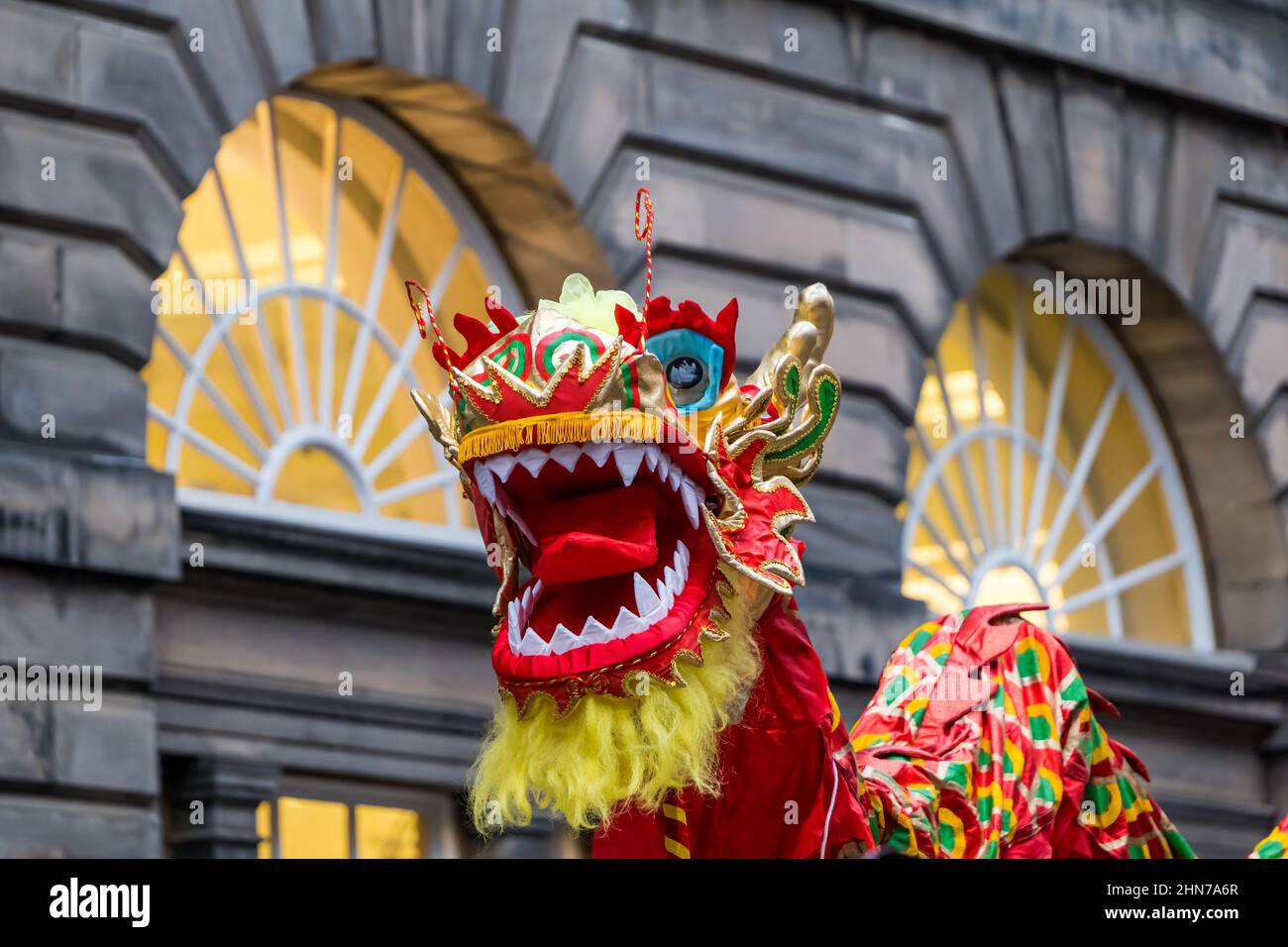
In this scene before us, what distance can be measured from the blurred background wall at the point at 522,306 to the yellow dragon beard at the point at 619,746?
19.1 ft

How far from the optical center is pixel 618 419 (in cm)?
636

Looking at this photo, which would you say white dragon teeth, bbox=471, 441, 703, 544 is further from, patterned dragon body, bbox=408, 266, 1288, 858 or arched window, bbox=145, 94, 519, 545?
arched window, bbox=145, 94, 519, 545

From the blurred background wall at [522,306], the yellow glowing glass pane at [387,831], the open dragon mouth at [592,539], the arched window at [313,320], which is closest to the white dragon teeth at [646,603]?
the open dragon mouth at [592,539]

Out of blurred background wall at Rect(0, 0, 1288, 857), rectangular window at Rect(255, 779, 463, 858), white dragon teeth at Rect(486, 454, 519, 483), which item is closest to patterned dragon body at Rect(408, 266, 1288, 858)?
white dragon teeth at Rect(486, 454, 519, 483)

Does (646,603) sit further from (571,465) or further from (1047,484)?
(1047,484)

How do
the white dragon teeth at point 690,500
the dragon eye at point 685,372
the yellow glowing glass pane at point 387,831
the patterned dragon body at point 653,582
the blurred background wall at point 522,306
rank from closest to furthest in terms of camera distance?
the patterned dragon body at point 653,582 → the white dragon teeth at point 690,500 → the dragon eye at point 685,372 → the blurred background wall at point 522,306 → the yellow glowing glass pane at point 387,831

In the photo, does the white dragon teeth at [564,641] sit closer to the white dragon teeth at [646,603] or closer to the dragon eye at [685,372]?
the white dragon teeth at [646,603]

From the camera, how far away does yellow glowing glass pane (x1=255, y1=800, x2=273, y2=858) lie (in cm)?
1328

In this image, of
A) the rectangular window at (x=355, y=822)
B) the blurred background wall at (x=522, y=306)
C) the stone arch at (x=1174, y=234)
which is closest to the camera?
the blurred background wall at (x=522, y=306)

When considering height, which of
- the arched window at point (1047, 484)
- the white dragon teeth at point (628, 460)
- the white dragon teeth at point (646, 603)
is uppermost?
the arched window at point (1047, 484)

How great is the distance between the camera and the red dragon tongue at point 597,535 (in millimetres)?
6277

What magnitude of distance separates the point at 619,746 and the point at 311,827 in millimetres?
7463
